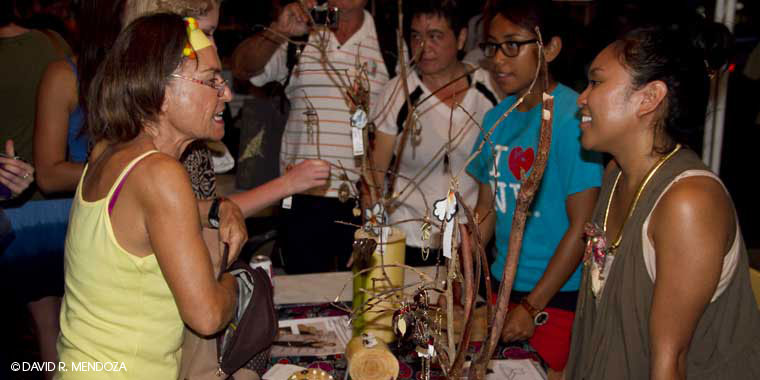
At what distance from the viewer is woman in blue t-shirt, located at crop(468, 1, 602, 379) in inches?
73.9

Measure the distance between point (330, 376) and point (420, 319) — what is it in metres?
0.44

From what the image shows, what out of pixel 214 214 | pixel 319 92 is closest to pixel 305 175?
pixel 214 214

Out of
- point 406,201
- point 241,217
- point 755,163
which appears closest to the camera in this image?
point 241,217

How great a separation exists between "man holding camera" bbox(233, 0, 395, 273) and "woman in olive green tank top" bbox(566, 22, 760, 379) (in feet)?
4.15

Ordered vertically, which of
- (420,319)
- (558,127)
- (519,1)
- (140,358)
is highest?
(519,1)

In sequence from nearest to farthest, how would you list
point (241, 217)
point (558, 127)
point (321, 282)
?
point (241, 217) → point (558, 127) → point (321, 282)

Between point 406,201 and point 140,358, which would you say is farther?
point 406,201

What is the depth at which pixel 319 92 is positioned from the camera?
266 centimetres

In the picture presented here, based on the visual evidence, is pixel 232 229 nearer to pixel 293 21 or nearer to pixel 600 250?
pixel 600 250

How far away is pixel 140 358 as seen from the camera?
134 centimetres

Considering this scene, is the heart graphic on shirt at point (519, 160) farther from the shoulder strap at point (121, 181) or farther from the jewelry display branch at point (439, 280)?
the shoulder strap at point (121, 181)

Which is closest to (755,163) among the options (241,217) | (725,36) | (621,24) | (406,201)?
(621,24)

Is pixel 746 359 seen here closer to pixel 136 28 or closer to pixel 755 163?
pixel 136 28

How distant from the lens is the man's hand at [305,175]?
6.05 ft
